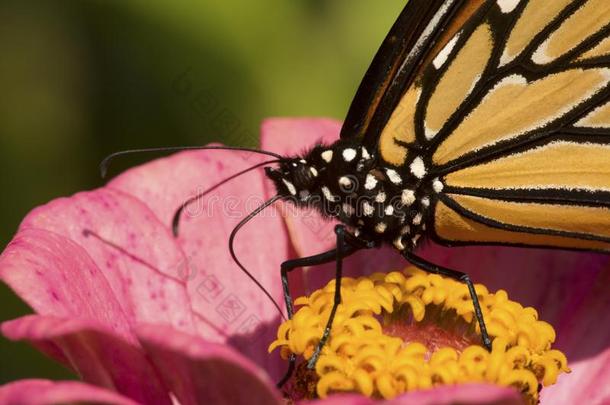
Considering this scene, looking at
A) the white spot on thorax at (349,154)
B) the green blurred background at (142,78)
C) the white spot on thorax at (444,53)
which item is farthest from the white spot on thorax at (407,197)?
the green blurred background at (142,78)

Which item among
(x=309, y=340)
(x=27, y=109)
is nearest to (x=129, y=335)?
(x=309, y=340)

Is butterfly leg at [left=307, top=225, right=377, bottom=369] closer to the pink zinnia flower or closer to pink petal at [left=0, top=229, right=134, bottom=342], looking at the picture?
the pink zinnia flower

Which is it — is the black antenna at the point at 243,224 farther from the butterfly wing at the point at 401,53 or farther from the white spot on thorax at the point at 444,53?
the white spot on thorax at the point at 444,53

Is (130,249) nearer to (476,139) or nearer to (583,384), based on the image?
(476,139)

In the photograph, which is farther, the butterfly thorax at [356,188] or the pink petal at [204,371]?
Result: the butterfly thorax at [356,188]

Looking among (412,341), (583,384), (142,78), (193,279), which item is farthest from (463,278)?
(142,78)

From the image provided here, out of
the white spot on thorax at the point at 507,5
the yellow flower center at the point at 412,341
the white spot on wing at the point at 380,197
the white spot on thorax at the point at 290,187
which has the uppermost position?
the white spot on thorax at the point at 507,5
